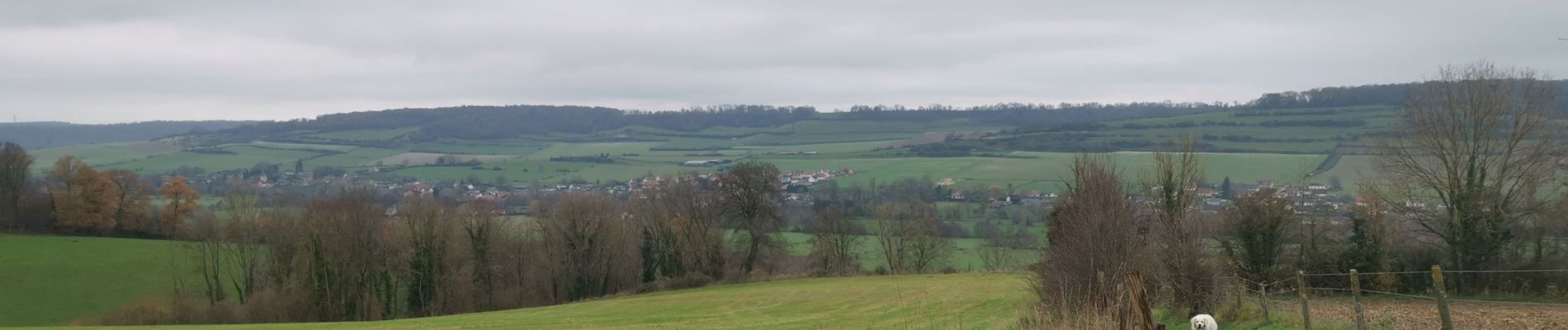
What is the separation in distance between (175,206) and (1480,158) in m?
74.4

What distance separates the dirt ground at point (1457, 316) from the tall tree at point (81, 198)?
230 ft

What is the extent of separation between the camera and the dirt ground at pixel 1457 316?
15750 mm

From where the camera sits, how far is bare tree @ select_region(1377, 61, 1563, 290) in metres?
31.3

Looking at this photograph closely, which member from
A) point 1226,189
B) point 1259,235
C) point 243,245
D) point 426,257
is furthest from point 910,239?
point 243,245

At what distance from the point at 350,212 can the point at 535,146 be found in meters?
125

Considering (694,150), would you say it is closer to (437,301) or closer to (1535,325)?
(437,301)

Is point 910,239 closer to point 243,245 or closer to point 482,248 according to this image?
point 482,248

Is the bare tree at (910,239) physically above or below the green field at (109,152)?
below

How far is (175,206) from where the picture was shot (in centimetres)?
6750

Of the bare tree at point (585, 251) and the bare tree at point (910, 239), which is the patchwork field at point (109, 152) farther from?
the bare tree at point (910, 239)

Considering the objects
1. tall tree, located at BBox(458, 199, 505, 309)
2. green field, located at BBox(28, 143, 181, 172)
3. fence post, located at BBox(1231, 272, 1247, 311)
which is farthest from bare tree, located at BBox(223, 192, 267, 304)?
green field, located at BBox(28, 143, 181, 172)

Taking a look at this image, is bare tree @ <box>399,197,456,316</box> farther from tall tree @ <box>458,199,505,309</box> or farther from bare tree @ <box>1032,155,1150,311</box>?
bare tree @ <box>1032,155,1150,311</box>

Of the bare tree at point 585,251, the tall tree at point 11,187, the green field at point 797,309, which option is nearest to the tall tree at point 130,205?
the tall tree at point 11,187

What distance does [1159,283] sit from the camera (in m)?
21.7
